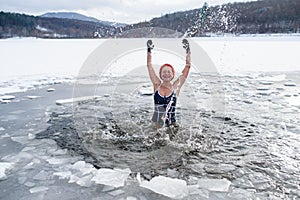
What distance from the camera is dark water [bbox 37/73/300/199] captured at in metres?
2.73

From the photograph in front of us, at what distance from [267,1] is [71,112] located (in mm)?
64934

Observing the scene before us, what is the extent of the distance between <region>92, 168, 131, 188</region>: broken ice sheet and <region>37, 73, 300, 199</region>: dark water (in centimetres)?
16

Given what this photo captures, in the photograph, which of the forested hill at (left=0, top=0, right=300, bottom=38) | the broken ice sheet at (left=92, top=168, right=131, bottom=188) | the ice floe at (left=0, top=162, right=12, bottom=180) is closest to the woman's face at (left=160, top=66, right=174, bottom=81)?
the broken ice sheet at (left=92, top=168, right=131, bottom=188)

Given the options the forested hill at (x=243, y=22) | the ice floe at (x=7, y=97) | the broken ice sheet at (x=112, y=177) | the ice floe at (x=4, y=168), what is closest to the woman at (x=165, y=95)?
the broken ice sheet at (x=112, y=177)

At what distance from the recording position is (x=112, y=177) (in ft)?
8.54

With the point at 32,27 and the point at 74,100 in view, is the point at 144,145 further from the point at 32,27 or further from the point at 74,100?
the point at 32,27

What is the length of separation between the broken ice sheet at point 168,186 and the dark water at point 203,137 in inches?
7.0

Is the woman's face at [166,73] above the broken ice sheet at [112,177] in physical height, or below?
above

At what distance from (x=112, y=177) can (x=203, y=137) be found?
166cm

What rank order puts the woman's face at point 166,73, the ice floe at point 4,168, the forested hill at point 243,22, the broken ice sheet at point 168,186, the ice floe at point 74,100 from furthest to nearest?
1. the forested hill at point 243,22
2. the ice floe at point 74,100
3. the woman's face at point 166,73
4. the ice floe at point 4,168
5. the broken ice sheet at point 168,186

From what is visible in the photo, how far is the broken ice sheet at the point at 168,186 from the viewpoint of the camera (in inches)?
91.7

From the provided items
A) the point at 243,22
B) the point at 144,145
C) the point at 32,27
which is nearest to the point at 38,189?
the point at 144,145

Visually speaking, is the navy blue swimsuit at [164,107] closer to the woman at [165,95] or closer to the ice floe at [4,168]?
the woman at [165,95]

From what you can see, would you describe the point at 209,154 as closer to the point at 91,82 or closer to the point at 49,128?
the point at 49,128
